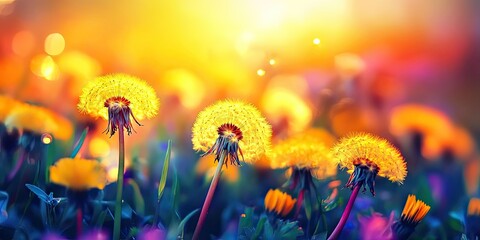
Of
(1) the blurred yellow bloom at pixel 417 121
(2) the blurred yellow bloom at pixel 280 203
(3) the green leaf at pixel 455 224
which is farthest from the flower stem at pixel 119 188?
(3) the green leaf at pixel 455 224

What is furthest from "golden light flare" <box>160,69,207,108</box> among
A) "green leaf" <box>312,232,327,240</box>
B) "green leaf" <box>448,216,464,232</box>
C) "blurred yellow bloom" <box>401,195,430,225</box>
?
"green leaf" <box>448,216,464,232</box>

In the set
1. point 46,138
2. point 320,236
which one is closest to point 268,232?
point 320,236

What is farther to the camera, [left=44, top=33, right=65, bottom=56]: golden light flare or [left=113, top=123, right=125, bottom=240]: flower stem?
[left=44, top=33, right=65, bottom=56]: golden light flare

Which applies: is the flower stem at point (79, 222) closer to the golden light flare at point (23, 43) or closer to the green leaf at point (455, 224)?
the golden light flare at point (23, 43)

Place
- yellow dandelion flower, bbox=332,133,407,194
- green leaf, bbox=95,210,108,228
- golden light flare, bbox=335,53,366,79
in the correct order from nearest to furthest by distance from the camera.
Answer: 1. yellow dandelion flower, bbox=332,133,407,194
2. green leaf, bbox=95,210,108,228
3. golden light flare, bbox=335,53,366,79

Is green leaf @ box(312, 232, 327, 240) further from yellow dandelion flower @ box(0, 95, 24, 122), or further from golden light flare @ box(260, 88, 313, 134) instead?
yellow dandelion flower @ box(0, 95, 24, 122)

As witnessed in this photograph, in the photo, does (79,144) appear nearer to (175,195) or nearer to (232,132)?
(175,195)
